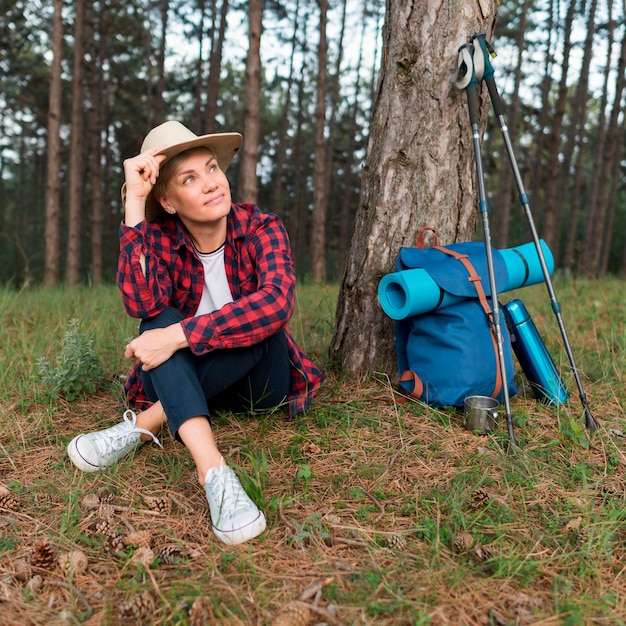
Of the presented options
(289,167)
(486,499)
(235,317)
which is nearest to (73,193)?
(235,317)

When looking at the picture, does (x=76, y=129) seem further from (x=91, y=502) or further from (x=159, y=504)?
(x=159, y=504)

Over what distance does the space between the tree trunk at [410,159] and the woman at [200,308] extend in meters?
0.53

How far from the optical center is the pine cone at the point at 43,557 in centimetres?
168

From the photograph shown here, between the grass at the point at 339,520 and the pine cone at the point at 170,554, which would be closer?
the grass at the point at 339,520

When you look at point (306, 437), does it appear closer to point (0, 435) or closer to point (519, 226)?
point (0, 435)

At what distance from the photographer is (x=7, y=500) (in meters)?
2.00

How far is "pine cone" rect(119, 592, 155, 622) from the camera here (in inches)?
57.4

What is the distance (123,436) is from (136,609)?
0.96 m

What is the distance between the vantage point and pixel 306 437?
2.48 m

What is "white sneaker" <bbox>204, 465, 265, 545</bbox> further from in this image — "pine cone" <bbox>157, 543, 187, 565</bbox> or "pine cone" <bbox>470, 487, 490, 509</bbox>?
"pine cone" <bbox>470, 487, 490, 509</bbox>

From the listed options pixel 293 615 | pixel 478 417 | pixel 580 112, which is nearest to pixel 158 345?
pixel 293 615

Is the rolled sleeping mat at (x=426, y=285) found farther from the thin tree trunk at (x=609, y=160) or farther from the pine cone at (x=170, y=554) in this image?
the thin tree trunk at (x=609, y=160)

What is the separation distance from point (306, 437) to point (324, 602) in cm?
99

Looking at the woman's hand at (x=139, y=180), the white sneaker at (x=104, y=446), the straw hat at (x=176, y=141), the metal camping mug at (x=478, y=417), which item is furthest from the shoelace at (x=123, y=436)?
the metal camping mug at (x=478, y=417)
